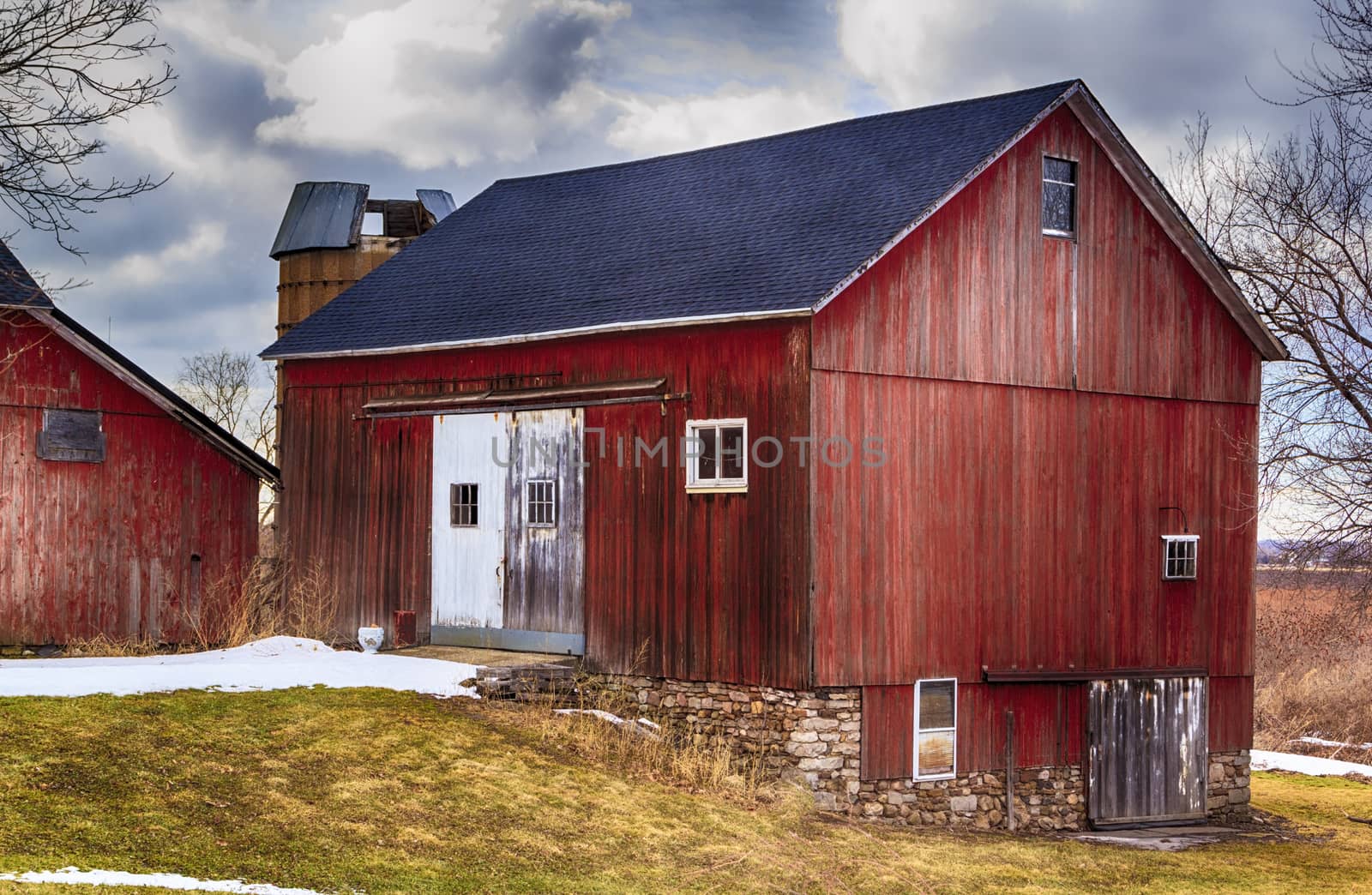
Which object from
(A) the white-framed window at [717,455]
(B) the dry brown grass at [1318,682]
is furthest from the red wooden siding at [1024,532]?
(B) the dry brown grass at [1318,682]

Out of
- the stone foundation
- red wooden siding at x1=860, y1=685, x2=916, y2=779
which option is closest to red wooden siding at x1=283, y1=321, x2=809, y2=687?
the stone foundation

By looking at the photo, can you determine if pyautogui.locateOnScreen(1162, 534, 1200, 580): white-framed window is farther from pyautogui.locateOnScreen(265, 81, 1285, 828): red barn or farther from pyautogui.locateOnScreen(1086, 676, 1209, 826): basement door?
pyautogui.locateOnScreen(1086, 676, 1209, 826): basement door

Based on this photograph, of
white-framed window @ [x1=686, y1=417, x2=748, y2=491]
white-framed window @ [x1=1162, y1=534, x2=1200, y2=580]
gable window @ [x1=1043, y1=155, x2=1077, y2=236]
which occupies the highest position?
gable window @ [x1=1043, y1=155, x2=1077, y2=236]

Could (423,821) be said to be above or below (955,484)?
below

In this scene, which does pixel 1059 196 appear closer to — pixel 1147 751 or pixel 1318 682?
pixel 1147 751

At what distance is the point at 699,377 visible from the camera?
56.5 ft

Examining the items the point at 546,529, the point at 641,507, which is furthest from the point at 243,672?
the point at 641,507

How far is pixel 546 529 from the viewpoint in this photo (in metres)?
18.9

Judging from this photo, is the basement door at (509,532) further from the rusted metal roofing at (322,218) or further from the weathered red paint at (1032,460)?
the rusted metal roofing at (322,218)

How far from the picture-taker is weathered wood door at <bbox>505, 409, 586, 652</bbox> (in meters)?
18.5

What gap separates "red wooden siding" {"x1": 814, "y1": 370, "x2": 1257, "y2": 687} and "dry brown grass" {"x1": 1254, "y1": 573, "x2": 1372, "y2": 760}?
6.14 metres

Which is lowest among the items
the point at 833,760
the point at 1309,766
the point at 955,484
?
the point at 1309,766

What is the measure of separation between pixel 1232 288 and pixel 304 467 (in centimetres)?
1273

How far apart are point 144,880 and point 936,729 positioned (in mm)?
9385
